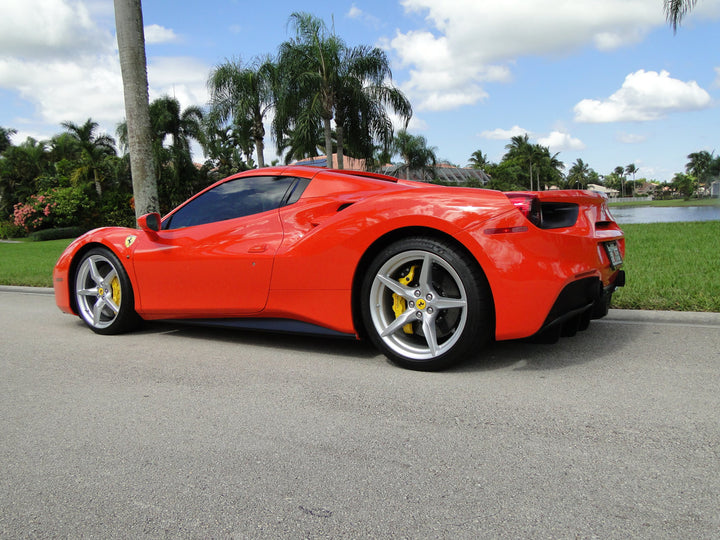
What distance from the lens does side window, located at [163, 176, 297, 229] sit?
4164mm

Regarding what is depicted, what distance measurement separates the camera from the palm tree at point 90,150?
1490 inches

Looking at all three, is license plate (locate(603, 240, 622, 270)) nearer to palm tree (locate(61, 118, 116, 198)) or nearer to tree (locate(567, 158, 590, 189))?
palm tree (locate(61, 118, 116, 198))

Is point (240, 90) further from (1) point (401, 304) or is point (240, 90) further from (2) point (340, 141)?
(1) point (401, 304)

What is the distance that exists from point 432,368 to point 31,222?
112 ft

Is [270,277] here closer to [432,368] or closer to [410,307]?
[410,307]

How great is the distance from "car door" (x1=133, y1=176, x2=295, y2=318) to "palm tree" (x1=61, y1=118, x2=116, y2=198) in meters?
35.1

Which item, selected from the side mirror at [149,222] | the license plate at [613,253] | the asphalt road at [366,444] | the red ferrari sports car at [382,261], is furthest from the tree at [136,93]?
the license plate at [613,253]

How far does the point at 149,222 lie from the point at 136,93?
4599 millimetres

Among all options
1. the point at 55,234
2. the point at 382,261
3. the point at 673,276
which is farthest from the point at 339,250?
the point at 55,234

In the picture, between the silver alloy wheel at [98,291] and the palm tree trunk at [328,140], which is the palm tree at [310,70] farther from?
the silver alloy wheel at [98,291]

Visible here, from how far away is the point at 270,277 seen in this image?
3.92 m

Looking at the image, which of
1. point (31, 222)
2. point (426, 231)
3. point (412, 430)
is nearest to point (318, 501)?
point (412, 430)

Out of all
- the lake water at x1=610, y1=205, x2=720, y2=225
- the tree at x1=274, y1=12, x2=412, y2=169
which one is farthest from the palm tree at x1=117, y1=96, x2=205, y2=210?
the lake water at x1=610, y1=205, x2=720, y2=225

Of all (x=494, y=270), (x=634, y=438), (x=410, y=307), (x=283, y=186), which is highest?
(x=283, y=186)
